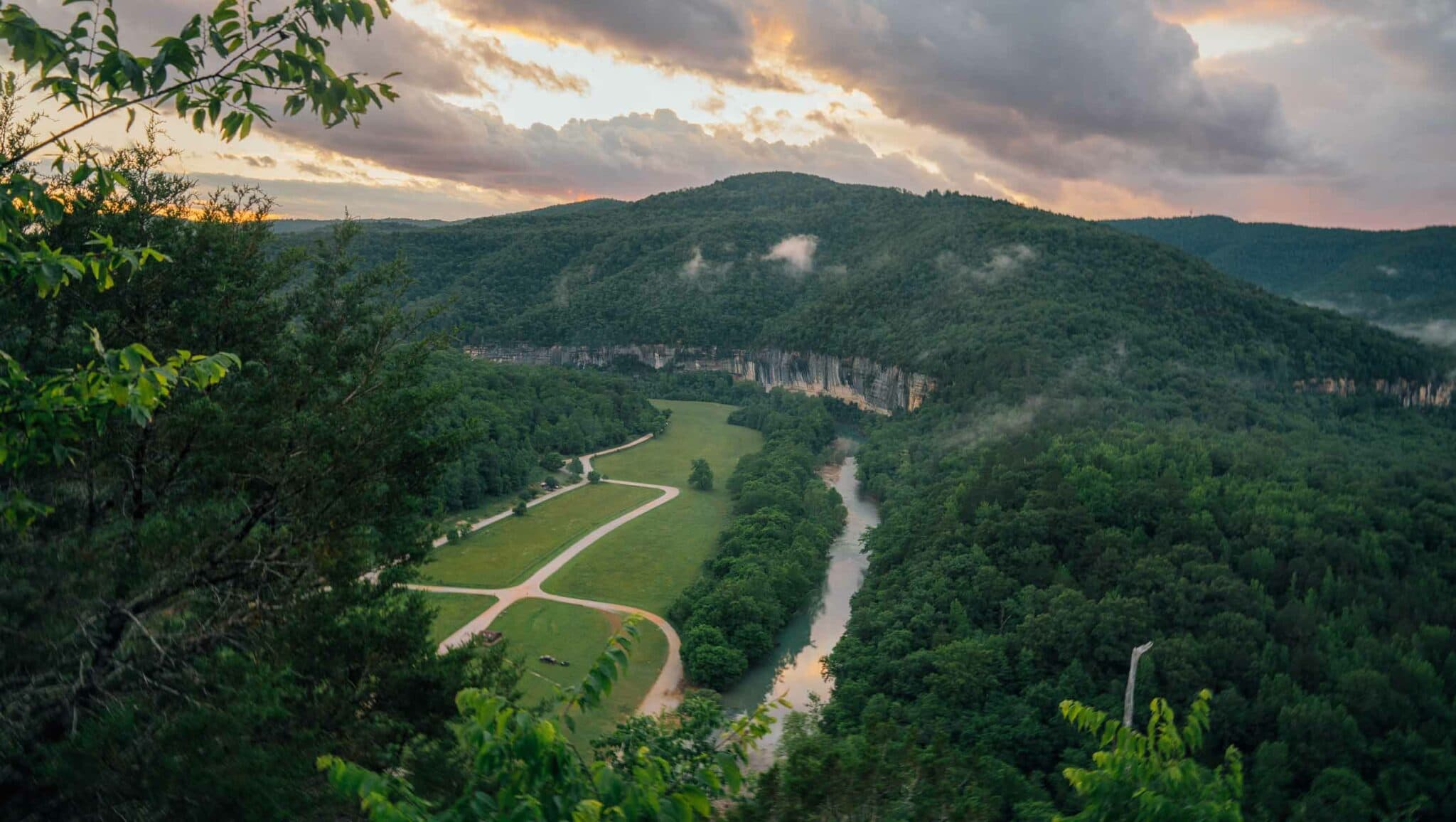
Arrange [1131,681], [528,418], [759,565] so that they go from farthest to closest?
[528,418], [759,565], [1131,681]

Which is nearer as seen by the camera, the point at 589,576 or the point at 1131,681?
the point at 1131,681

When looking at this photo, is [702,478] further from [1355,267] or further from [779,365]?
[1355,267]

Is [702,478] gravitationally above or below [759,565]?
below

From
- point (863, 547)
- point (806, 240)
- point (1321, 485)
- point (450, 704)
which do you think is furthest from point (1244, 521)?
point (806, 240)

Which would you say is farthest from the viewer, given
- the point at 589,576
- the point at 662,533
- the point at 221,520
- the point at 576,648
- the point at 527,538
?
the point at 662,533

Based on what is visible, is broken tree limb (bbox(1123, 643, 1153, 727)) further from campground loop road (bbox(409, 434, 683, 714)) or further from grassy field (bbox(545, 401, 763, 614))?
grassy field (bbox(545, 401, 763, 614))

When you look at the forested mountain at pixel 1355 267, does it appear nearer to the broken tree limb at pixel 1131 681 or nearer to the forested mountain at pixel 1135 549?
the forested mountain at pixel 1135 549

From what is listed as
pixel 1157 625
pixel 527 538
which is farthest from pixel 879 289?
pixel 1157 625
